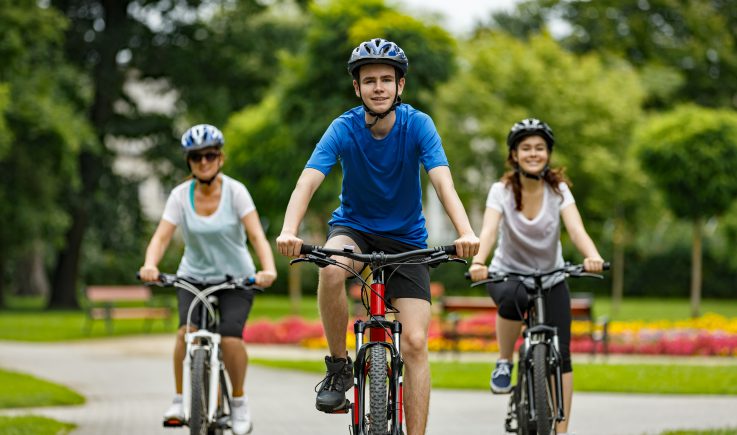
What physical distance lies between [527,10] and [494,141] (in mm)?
17682

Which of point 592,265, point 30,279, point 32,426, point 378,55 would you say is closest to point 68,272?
point 30,279

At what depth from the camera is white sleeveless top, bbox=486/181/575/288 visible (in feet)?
23.1

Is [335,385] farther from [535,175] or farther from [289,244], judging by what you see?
[535,175]

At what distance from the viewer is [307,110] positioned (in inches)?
909

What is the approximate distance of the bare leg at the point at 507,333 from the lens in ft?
23.9

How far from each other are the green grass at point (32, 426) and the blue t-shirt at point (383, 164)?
382 cm

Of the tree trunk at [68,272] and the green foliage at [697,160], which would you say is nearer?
the green foliage at [697,160]

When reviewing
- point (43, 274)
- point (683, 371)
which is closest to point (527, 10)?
point (43, 274)

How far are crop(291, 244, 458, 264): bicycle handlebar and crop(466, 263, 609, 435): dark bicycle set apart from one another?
1441 mm

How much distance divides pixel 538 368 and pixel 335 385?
1335mm

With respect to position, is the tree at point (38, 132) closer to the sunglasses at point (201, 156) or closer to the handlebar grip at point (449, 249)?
the sunglasses at point (201, 156)

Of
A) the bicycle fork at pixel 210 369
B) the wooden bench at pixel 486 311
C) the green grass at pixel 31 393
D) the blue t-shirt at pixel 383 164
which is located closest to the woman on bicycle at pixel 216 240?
the bicycle fork at pixel 210 369

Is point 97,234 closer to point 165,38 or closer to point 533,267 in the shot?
point 165,38

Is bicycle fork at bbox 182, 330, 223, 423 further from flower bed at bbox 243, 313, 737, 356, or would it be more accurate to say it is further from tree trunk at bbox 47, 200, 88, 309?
tree trunk at bbox 47, 200, 88, 309
